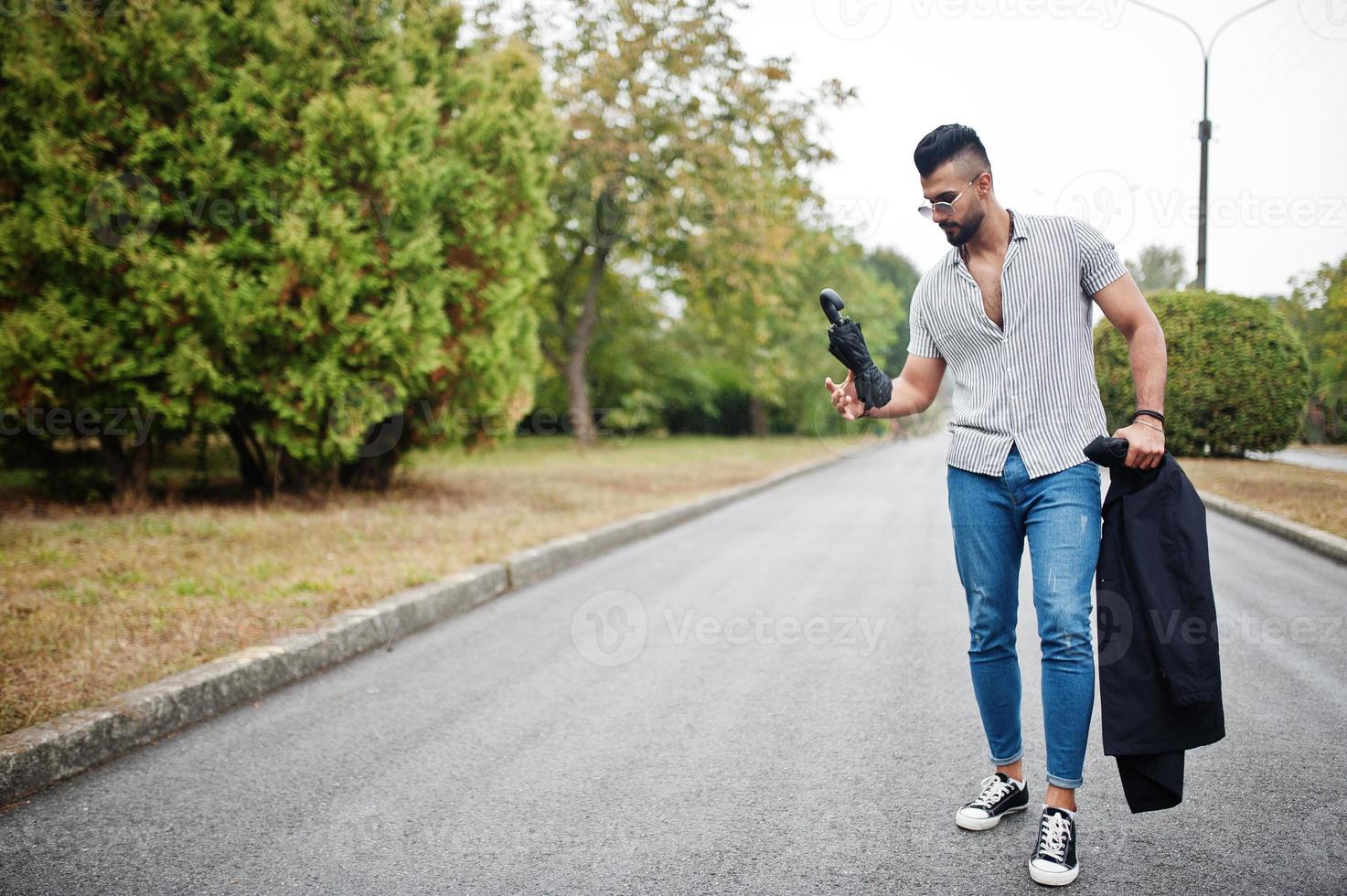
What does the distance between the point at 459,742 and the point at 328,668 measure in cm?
152

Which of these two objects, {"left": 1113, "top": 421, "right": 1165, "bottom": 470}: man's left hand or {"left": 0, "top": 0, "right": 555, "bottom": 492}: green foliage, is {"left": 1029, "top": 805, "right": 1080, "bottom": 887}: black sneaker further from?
{"left": 0, "top": 0, "right": 555, "bottom": 492}: green foliage

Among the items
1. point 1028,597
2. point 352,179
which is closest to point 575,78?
point 352,179

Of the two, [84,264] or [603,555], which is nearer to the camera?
[84,264]

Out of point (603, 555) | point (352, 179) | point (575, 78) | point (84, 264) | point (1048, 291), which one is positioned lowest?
point (603, 555)

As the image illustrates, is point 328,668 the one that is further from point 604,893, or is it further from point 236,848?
point 604,893

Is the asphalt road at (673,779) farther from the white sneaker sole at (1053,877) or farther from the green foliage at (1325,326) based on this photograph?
the green foliage at (1325,326)

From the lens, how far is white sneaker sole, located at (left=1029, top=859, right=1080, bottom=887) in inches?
94.6

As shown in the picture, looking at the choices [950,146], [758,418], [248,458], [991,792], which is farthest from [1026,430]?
[758,418]

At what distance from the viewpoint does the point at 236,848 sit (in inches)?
107

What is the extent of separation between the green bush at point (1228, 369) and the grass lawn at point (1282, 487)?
0.67m

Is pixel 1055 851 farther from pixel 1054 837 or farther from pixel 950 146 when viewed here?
pixel 950 146

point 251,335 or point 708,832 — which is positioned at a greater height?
point 251,335

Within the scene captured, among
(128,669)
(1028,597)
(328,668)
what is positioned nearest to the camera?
(128,669)

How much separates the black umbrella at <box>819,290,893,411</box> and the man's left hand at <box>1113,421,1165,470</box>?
71 cm
